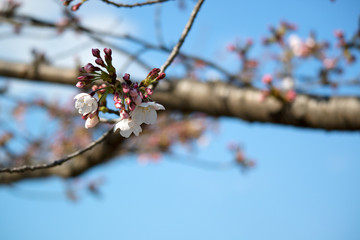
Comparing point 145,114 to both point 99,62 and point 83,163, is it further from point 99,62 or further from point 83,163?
point 83,163

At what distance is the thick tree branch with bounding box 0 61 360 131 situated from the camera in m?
2.40

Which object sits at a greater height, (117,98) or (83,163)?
(117,98)

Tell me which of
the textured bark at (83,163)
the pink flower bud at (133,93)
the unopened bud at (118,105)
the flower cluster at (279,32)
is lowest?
the textured bark at (83,163)

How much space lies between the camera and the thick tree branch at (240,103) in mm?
2398

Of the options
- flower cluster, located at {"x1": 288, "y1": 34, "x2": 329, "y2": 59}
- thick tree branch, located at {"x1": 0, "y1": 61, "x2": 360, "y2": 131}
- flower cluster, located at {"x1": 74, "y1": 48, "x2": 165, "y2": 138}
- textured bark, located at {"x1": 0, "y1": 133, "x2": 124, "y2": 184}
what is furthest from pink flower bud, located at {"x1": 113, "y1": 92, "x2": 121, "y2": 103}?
flower cluster, located at {"x1": 288, "y1": 34, "x2": 329, "y2": 59}

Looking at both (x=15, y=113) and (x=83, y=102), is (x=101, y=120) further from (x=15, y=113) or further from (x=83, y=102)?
(x=15, y=113)

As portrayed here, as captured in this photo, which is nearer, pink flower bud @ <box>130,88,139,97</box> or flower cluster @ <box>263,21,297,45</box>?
pink flower bud @ <box>130,88,139,97</box>

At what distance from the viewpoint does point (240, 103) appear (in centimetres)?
270

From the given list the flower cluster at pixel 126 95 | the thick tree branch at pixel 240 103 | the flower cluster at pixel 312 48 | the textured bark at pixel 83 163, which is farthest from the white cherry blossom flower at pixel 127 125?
the flower cluster at pixel 312 48

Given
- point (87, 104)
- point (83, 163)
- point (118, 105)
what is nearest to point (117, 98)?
point (118, 105)

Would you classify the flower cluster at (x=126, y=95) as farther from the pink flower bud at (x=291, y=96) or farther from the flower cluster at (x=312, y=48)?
the flower cluster at (x=312, y=48)

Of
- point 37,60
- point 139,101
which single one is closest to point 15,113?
point 37,60

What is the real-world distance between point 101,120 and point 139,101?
275 millimetres

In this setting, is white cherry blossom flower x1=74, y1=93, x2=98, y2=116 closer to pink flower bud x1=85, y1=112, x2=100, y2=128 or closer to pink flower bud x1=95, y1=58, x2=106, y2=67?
pink flower bud x1=85, y1=112, x2=100, y2=128
